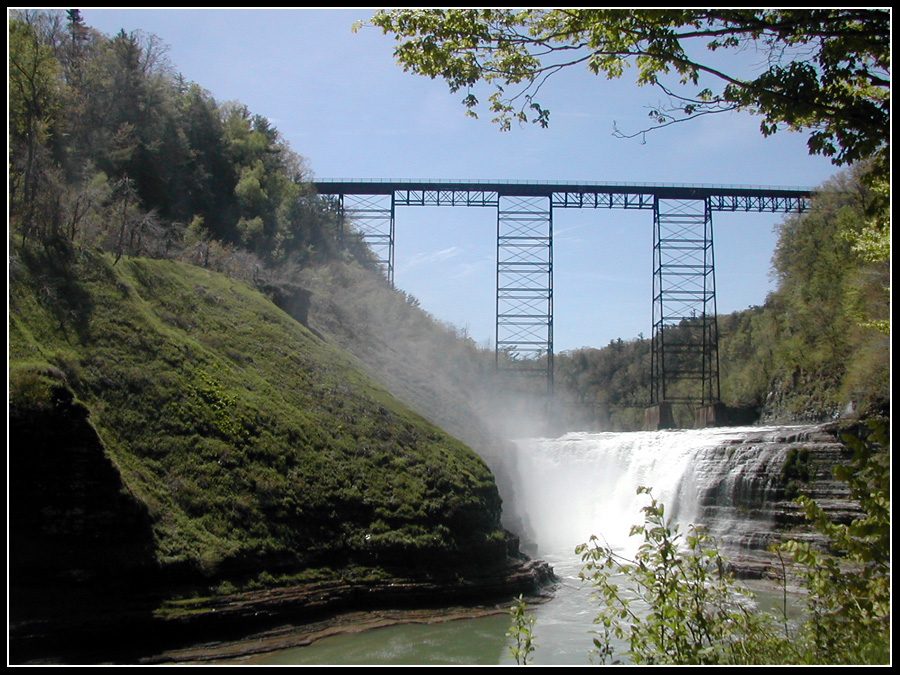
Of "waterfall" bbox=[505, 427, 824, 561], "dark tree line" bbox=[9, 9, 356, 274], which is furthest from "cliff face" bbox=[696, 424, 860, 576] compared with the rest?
"dark tree line" bbox=[9, 9, 356, 274]

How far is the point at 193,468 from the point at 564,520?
47.6 feet

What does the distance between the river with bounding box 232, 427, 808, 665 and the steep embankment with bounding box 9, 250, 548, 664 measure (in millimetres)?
1316

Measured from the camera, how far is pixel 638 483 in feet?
75.3

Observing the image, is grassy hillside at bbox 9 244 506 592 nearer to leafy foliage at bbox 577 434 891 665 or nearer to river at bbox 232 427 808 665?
river at bbox 232 427 808 665

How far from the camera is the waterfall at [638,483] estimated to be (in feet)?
60.1

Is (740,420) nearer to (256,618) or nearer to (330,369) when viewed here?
(330,369)

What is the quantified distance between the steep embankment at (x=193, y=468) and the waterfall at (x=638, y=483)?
13.5 ft

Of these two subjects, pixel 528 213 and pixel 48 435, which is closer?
pixel 48 435

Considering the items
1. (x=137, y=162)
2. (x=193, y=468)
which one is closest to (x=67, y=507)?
(x=193, y=468)

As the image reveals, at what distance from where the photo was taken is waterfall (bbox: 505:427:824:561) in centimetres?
1833

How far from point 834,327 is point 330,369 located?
22.7m

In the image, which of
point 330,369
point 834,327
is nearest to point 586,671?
point 330,369

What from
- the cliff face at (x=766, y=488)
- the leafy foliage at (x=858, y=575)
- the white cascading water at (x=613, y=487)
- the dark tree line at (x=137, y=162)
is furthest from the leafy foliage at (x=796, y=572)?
the dark tree line at (x=137, y=162)

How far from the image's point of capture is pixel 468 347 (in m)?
42.6
